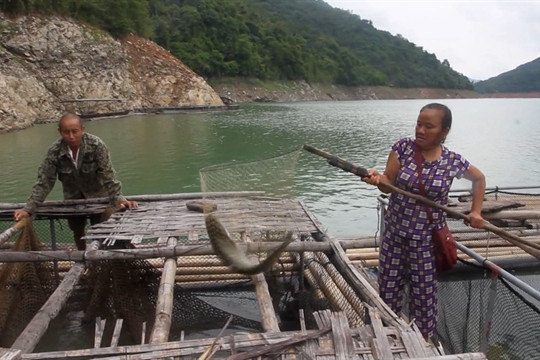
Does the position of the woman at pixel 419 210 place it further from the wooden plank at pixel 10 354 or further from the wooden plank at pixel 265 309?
the wooden plank at pixel 10 354

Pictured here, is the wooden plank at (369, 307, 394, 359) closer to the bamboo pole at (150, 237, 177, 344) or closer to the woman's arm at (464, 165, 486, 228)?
the woman's arm at (464, 165, 486, 228)

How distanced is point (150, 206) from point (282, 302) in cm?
187

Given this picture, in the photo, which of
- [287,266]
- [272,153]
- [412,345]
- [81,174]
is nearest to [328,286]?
[287,266]

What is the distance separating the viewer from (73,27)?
38.6m

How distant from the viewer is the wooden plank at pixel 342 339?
226cm

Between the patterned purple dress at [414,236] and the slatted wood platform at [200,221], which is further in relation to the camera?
the slatted wood platform at [200,221]

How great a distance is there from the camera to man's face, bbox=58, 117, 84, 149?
3984mm

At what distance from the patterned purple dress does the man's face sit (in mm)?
2862

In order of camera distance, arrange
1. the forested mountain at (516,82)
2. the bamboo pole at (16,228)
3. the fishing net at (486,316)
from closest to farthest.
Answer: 1. the fishing net at (486,316)
2. the bamboo pole at (16,228)
3. the forested mountain at (516,82)

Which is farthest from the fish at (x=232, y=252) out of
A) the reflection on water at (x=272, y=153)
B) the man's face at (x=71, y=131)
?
the reflection on water at (x=272, y=153)

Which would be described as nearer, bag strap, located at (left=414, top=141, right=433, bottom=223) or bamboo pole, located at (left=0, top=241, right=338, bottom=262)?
bag strap, located at (left=414, top=141, right=433, bottom=223)

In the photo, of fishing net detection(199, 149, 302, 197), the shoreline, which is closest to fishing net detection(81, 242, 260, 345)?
fishing net detection(199, 149, 302, 197)

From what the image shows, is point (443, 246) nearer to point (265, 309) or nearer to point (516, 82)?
point (265, 309)

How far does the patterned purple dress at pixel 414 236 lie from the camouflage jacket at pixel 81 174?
2878 mm
